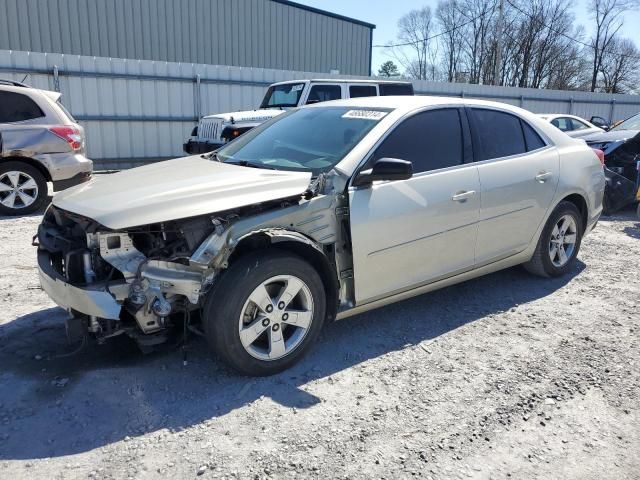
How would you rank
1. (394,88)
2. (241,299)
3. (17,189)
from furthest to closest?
1. (394,88)
2. (17,189)
3. (241,299)

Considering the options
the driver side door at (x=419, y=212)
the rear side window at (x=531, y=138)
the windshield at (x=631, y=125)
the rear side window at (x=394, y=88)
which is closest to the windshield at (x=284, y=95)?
the rear side window at (x=394, y=88)

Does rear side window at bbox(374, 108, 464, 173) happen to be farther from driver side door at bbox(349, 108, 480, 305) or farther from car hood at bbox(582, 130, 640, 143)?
car hood at bbox(582, 130, 640, 143)

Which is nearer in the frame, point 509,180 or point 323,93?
point 509,180

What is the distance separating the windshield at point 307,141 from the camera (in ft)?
12.2

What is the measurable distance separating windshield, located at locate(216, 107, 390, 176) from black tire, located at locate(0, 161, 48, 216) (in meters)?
4.45

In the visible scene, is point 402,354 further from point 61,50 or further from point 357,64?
point 357,64

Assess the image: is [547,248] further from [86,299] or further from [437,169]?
[86,299]

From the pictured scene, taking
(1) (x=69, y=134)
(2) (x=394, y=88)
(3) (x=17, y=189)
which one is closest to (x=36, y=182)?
(3) (x=17, y=189)

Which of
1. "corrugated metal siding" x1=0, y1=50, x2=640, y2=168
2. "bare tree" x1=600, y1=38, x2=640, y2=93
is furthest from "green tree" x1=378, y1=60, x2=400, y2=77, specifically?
"corrugated metal siding" x1=0, y1=50, x2=640, y2=168

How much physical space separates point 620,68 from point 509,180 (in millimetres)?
48713

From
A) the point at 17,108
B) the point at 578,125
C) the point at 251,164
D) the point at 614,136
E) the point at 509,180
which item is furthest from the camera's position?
the point at 578,125

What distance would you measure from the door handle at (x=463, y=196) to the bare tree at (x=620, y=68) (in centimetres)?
4803

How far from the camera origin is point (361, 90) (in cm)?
1129

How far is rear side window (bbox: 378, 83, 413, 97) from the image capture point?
1167 centimetres
